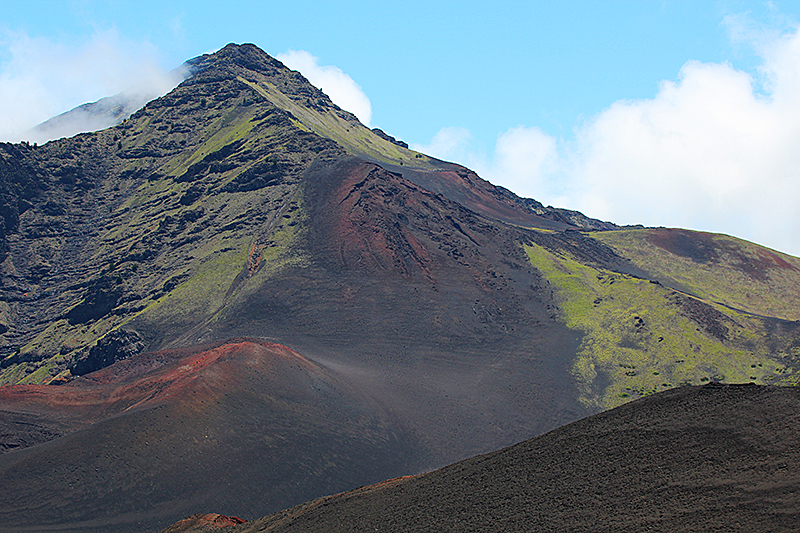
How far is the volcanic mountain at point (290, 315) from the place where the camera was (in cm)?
4181

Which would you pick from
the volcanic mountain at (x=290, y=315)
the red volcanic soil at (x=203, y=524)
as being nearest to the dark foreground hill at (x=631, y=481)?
the red volcanic soil at (x=203, y=524)

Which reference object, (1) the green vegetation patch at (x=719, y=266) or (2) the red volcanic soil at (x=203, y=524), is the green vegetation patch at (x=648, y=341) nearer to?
(1) the green vegetation patch at (x=719, y=266)

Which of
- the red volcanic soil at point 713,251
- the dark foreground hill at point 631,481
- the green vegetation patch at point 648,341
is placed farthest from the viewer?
the red volcanic soil at point 713,251

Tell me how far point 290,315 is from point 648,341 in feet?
118

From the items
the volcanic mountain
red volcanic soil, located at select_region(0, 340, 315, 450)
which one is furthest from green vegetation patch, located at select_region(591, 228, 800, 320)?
red volcanic soil, located at select_region(0, 340, 315, 450)

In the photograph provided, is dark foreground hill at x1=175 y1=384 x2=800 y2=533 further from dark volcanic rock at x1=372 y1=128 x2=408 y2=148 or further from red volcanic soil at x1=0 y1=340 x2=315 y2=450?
dark volcanic rock at x1=372 y1=128 x2=408 y2=148

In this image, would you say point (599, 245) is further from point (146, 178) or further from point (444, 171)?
point (146, 178)

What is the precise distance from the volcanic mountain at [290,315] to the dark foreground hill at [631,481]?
50.7 feet

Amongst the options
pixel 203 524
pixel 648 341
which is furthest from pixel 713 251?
pixel 203 524

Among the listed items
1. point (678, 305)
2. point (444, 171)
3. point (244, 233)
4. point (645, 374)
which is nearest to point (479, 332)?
point (645, 374)

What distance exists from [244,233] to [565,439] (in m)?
60.6

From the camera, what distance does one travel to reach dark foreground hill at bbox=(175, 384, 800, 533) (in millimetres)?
19734

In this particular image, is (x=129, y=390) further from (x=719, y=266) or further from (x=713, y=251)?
(x=713, y=251)

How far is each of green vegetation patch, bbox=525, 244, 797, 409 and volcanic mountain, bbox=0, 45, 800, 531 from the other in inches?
11.5
